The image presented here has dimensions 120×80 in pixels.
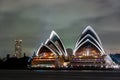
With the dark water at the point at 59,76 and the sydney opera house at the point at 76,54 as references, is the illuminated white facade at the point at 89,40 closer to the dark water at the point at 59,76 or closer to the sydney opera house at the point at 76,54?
the sydney opera house at the point at 76,54

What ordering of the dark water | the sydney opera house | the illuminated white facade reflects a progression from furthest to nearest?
the sydney opera house, the illuminated white facade, the dark water

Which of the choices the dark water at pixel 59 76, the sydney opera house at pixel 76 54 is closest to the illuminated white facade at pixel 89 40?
the sydney opera house at pixel 76 54

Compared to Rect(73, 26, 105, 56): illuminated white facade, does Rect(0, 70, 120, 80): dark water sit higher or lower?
lower

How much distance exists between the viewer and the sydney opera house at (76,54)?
553ft

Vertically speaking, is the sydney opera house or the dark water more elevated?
the sydney opera house

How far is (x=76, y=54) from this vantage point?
175 metres

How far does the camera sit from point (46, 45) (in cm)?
17425

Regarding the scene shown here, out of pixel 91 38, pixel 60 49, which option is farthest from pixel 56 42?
pixel 91 38

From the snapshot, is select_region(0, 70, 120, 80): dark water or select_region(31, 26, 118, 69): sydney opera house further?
select_region(31, 26, 118, 69): sydney opera house

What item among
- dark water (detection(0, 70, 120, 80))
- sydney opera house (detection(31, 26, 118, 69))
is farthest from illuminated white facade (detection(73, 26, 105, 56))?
dark water (detection(0, 70, 120, 80))

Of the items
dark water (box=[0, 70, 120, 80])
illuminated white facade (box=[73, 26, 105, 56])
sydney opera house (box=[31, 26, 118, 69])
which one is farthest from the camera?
sydney opera house (box=[31, 26, 118, 69])

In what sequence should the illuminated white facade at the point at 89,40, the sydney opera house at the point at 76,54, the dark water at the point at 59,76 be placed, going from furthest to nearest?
the sydney opera house at the point at 76,54 → the illuminated white facade at the point at 89,40 → the dark water at the point at 59,76

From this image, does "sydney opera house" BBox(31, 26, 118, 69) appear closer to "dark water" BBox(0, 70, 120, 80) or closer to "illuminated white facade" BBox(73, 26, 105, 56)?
"illuminated white facade" BBox(73, 26, 105, 56)

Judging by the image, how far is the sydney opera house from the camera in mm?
168413
